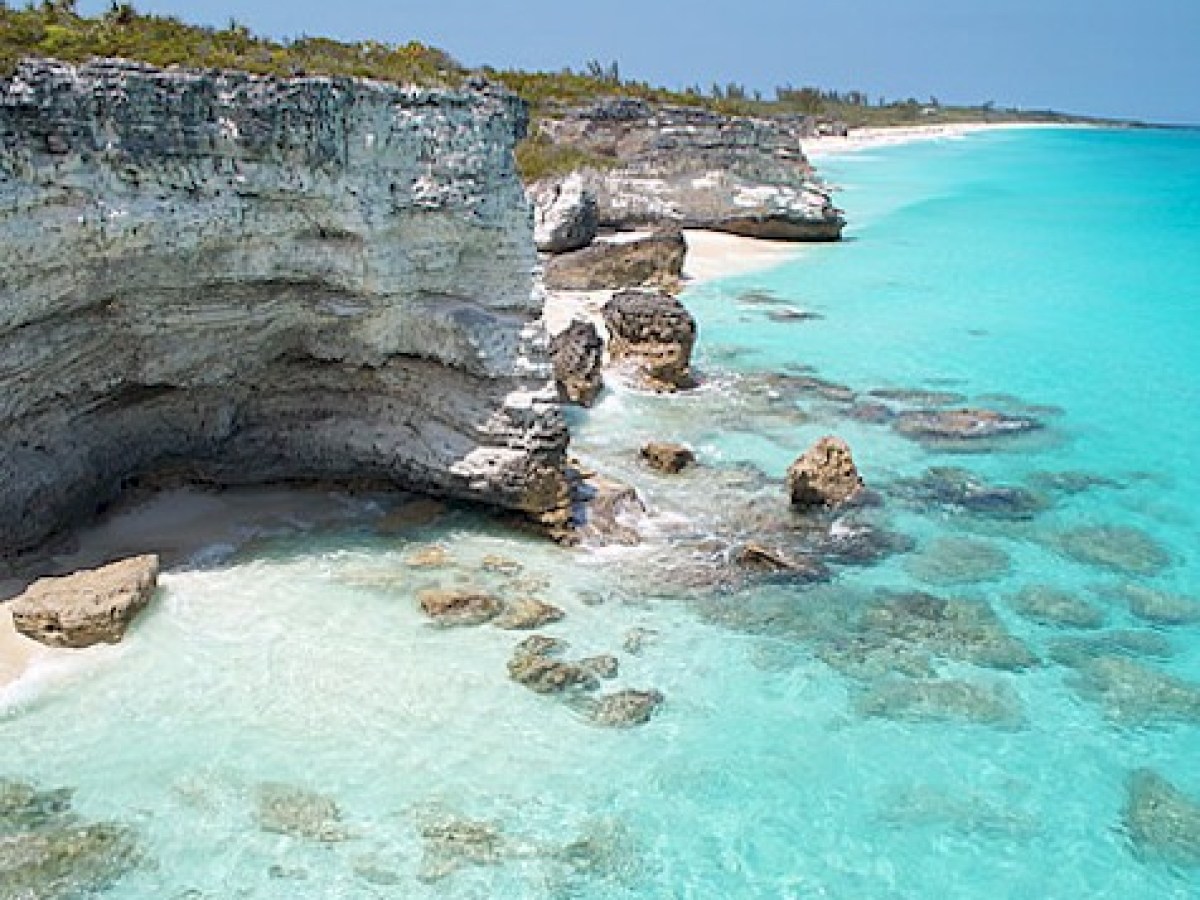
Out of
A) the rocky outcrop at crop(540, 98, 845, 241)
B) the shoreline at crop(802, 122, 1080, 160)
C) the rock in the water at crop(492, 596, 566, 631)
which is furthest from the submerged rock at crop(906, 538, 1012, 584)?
the shoreline at crop(802, 122, 1080, 160)

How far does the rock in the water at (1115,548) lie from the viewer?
17.2 metres

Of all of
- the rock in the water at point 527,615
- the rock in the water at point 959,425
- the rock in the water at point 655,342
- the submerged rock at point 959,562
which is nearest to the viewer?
the rock in the water at point 527,615

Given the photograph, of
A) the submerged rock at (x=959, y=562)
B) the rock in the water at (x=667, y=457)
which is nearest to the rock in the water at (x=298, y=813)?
the submerged rock at (x=959, y=562)

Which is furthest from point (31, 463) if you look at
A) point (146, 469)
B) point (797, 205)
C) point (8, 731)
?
point (797, 205)

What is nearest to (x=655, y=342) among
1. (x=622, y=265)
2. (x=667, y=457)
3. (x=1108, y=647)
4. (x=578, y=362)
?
(x=578, y=362)

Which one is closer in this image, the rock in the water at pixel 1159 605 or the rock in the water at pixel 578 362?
the rock in the water at pixel 1159 605

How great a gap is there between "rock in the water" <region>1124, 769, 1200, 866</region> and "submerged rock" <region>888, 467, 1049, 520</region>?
23.9 ft

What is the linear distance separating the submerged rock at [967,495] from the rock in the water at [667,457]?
361 cm

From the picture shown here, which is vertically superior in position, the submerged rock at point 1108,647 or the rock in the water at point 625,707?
the rock in the water at point 625,707

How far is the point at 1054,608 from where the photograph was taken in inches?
613

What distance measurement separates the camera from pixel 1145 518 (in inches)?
755

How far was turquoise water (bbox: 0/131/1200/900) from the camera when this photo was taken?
10.5m

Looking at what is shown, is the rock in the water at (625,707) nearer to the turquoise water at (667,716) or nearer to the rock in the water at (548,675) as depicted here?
the turquoise water at (667,716)

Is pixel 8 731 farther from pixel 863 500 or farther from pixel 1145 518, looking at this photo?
pixel 1145 518
